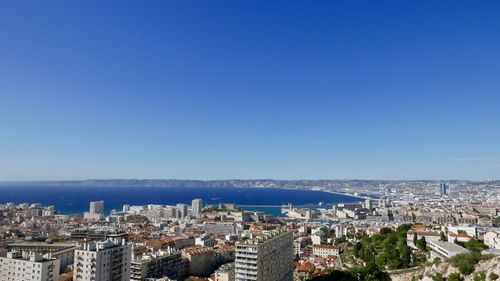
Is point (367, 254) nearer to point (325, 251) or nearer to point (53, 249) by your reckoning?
point (325, 251)

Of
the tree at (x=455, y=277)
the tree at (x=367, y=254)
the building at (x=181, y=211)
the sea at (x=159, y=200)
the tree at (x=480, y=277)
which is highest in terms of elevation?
the tree at (x=480, y=277)

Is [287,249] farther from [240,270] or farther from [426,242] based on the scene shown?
[426,242]

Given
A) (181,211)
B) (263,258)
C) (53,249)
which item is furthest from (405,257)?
(181,211)

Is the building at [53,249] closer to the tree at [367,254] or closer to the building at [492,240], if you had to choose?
the tree at [367,254]

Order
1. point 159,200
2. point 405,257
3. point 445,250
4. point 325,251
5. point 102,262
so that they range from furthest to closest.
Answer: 1. point 159,200
2. point 325,251
3. point 405,257
4. point 445,250
5. point 102,262

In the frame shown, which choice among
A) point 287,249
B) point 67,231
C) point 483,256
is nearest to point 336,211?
point 67,231

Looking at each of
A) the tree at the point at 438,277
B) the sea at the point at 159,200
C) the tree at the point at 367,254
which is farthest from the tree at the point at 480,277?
the sea at the point at 159,200

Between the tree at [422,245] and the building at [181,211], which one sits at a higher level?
the tree at [422,245]
